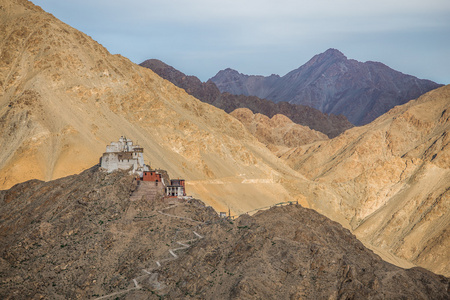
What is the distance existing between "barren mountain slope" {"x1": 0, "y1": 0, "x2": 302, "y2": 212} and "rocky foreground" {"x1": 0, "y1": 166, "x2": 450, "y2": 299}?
3424 centimetres

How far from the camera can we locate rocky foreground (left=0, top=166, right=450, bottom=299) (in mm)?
50750

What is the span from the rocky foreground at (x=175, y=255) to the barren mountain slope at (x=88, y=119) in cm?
3424

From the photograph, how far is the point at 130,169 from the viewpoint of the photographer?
78.6 metres

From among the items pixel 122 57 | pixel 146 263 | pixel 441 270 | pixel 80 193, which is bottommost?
pixel 441 270

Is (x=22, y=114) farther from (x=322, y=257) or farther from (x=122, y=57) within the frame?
(x=322, y=257)

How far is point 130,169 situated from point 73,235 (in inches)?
543

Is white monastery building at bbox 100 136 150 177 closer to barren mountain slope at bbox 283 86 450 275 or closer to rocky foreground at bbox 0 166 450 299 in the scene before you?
rocky foreground at bbox 0 166 450 299

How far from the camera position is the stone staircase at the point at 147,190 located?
7325 centimetres

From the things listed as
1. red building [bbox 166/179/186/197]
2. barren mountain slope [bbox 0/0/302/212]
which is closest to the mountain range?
barren mountain slope [bbox 0/0/302/212]

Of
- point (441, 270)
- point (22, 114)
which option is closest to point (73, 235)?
point (22, 114)

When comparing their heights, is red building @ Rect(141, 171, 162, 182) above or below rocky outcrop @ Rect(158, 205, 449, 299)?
above

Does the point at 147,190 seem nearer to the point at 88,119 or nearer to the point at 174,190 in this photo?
the point at 174,190

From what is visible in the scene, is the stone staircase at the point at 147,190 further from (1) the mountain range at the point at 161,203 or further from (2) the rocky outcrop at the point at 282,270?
(2) the rocky outcrop at the point at 282,270

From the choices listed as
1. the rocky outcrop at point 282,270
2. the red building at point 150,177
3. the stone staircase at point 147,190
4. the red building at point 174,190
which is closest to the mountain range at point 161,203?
the rocky outcrop at point 282,270
